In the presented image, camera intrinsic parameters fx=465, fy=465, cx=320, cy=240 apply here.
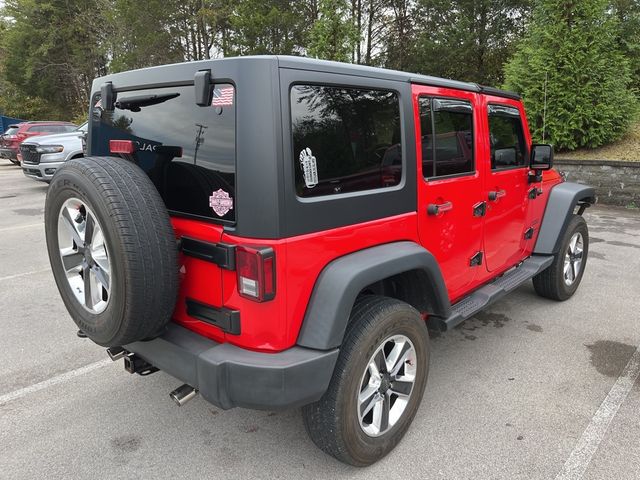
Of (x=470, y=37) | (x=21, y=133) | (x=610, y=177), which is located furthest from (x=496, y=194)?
(x=21, y=133)

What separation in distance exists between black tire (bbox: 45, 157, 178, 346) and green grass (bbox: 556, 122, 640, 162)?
10.6m

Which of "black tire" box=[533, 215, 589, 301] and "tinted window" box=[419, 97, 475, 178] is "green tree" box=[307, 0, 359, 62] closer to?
"black tire" box=[533, 215, 589, 301]

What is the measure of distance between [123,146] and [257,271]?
3.48 ft

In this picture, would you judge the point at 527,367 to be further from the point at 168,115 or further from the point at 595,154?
the point at 595,154

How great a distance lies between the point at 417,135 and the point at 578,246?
301cm

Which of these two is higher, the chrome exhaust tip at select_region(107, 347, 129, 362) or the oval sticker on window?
the oval sticker on window

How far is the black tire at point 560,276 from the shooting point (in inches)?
171

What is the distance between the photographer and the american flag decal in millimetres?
1995

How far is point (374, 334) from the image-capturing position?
→ 2238mm

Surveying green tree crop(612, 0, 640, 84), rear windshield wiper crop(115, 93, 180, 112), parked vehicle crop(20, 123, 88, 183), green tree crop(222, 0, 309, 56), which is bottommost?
rear windshield wiper crop(115, 93, 180, 112)

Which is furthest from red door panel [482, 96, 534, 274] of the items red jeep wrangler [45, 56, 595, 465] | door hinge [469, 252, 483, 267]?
red jeep wrangler [45, 56, 595, 465]

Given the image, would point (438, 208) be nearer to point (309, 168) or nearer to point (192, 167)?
point (309, 168)

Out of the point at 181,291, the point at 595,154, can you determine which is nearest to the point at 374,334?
the point at 181,291

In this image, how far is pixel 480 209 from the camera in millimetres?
3211
